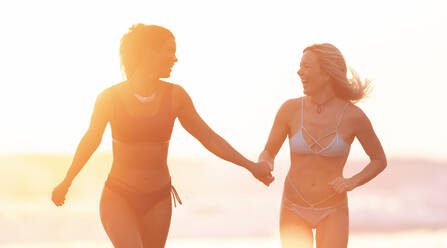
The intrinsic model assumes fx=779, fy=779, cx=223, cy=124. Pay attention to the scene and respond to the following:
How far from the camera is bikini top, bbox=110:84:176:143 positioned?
6.59 metres

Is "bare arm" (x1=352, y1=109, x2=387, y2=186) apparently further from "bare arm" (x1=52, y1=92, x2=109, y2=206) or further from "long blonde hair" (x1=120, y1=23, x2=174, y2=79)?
"bare arm" (x1=52, y1=92, x2=109, y2=206)

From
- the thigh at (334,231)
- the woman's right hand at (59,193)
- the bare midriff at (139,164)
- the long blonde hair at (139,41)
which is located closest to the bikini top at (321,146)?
the thigh at (334,231)

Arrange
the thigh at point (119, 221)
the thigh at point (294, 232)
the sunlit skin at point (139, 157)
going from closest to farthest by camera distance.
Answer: the thigh at point (119, 221)
the sunlit skin at point (139, 157)
the thigh at point (294, 232)

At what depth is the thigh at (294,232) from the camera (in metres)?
7.54

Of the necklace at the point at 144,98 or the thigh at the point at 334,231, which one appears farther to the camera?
the thigh at the point at 334,231

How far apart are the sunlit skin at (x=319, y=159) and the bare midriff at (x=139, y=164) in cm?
136

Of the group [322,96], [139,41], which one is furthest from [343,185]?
[139,41]

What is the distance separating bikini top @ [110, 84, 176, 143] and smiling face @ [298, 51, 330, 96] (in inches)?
63.5

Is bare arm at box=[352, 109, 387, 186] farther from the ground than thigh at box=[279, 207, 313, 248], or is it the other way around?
bare arm at box=[352, 109, 387, 186]

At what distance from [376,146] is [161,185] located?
7.45 feet

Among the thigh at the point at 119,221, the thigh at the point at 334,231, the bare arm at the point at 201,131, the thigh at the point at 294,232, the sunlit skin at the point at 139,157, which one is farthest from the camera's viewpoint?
the thigh at the point at 294,232

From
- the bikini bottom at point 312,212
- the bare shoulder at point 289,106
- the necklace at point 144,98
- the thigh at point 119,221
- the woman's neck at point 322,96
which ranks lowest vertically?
the bikini bottom at point 312,212

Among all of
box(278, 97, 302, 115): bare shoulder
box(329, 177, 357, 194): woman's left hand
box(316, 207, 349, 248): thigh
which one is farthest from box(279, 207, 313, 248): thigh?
box(278, 97, 302, 115): bare shoulder

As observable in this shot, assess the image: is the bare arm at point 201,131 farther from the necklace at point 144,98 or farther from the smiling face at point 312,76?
the smiling face at point 312,76
